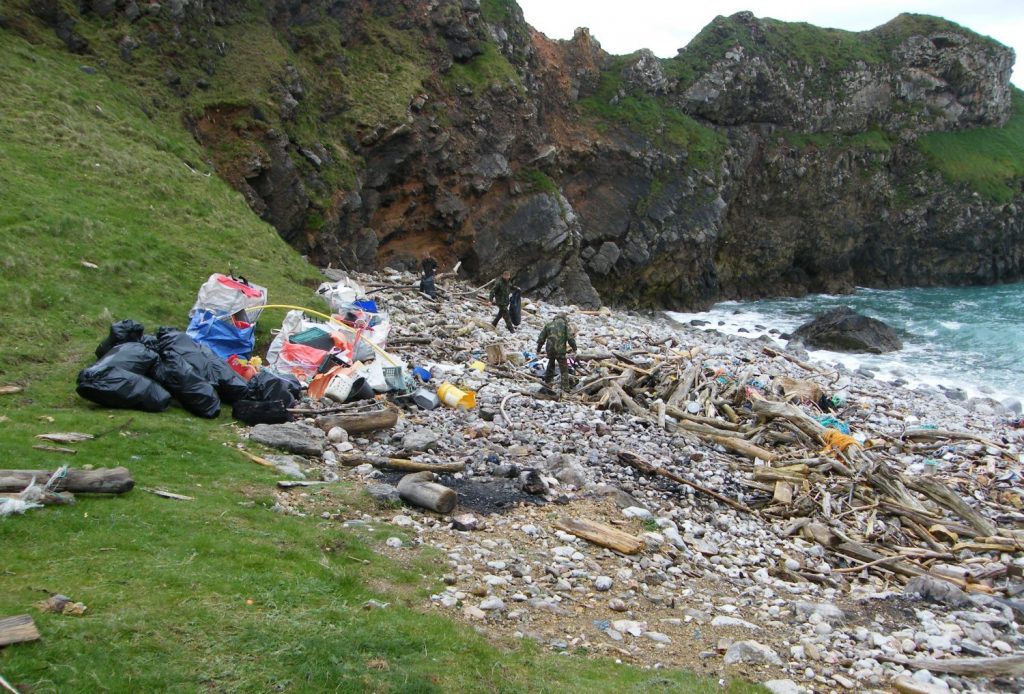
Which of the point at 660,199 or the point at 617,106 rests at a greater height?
the point at 617,106

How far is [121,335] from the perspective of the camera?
1270 cm

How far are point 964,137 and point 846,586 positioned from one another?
239 feet

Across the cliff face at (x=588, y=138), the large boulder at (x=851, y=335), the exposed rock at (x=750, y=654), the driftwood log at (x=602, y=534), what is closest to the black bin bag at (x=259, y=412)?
the driftwood log at (x=602, y=534)

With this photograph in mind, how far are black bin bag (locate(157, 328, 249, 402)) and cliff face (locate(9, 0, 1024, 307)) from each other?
17.1 meters

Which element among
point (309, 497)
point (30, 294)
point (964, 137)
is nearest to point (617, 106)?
point (964, 137)

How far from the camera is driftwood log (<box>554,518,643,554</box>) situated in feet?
32.3

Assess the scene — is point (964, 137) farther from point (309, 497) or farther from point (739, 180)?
point (309, 497)

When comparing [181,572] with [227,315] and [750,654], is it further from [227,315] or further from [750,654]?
[227,315]

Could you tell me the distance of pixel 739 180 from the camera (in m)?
56.8

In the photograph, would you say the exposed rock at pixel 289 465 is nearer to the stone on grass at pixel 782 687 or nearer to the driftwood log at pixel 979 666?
the stone on grass at pixel 782 687

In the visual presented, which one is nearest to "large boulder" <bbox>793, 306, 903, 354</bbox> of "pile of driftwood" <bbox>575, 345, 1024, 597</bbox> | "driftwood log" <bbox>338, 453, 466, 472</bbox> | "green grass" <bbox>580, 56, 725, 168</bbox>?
"green grass" <bbox>580, 56, 725, 168</bbox>

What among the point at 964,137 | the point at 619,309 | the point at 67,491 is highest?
the point at 964,137

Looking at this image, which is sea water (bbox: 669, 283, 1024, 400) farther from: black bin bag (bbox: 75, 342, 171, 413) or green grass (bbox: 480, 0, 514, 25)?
black bin bag (bbox: 75, 342, 171, 413)

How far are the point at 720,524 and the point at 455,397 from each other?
6.12 metres
